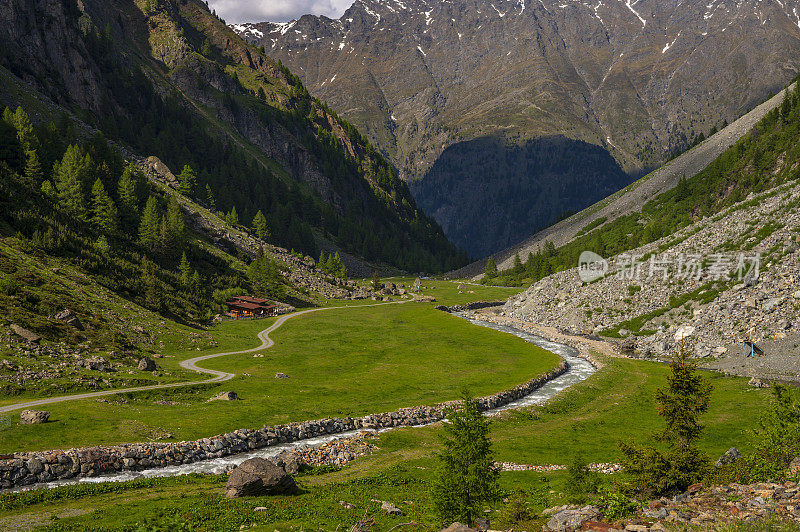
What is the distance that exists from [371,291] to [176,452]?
148m

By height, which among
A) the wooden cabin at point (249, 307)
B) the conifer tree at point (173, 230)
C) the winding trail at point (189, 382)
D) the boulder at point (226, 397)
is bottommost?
the boulder at point (226, 397)

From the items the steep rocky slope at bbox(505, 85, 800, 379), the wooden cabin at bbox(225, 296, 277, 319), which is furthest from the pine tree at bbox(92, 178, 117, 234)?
the steep rocky slope at bbox(505, 85, 800, 379)

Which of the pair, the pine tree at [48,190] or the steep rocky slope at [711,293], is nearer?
the steep rocky slope at [711,293]

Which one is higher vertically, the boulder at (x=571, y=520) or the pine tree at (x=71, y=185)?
the pine tree at (x=71, y=185)

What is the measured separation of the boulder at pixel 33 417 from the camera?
3866 cm

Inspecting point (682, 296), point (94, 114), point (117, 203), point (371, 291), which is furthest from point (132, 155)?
point (682, 296)

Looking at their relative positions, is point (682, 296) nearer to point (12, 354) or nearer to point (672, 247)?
point (672, 247)

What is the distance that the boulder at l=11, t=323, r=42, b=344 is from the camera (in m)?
53.8

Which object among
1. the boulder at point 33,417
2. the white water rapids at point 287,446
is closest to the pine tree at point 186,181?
the white water rapids at point 287,446

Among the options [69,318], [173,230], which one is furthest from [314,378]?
[173,230]

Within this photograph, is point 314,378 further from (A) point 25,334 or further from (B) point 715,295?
(B) point 715,295

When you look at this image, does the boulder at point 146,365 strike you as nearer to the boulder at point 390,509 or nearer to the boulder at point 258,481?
the boulder at point 258,481

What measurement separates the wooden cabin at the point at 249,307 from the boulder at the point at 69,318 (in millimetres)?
→ 54200

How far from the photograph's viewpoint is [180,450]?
39.4 meters
